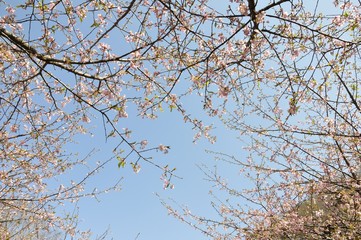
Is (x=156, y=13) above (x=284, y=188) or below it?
above

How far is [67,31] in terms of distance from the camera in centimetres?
366

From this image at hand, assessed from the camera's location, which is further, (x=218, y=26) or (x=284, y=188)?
(x=284, y=188)

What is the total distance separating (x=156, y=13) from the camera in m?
3.31

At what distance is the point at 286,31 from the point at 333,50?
2.06 feet

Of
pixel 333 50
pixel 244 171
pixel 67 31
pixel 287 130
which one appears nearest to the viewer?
pixel 333 50

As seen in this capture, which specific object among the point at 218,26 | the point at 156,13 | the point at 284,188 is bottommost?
the point at 284,188

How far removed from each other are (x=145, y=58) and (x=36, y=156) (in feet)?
9.87

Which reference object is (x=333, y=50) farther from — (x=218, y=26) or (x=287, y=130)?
(x=287, y=130)

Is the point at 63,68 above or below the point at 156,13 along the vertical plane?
below

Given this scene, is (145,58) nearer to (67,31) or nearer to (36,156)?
(67,31)

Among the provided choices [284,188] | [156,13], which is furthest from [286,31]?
[284,188]

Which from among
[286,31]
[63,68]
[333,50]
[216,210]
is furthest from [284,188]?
[63,68]

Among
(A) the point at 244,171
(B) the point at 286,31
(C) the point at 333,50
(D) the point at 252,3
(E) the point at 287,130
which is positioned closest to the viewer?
(D) the point at 252,3

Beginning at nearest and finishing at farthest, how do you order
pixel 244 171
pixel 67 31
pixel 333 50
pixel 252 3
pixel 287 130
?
pixel 252 3 → pixel 333 50 → pixel 67 31 → pixel 287 130 → pixel 244 171
